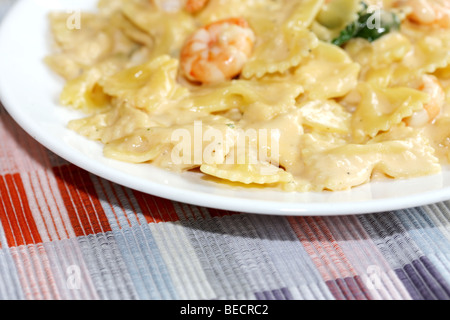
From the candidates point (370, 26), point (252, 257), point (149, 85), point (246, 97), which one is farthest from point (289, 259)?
point (370, 26)

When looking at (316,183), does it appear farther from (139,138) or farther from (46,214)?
(46,214)

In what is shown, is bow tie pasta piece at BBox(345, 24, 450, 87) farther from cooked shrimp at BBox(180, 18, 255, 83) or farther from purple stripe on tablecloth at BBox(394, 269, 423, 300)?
purple stripe on tablecloth at BBox(394, 269, 423, 300)

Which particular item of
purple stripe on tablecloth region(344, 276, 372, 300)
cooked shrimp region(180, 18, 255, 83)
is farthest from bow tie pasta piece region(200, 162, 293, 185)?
cooked shrimp region(180, 18, 255, 83)

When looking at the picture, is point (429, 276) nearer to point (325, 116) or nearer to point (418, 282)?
point (418, 282)

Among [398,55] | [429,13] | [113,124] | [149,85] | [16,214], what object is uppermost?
[429,13]

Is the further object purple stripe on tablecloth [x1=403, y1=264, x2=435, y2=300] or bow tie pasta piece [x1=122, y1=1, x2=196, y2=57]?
bow tie pasta piece [x1=122, y1=1, x2=196, y2=57]
